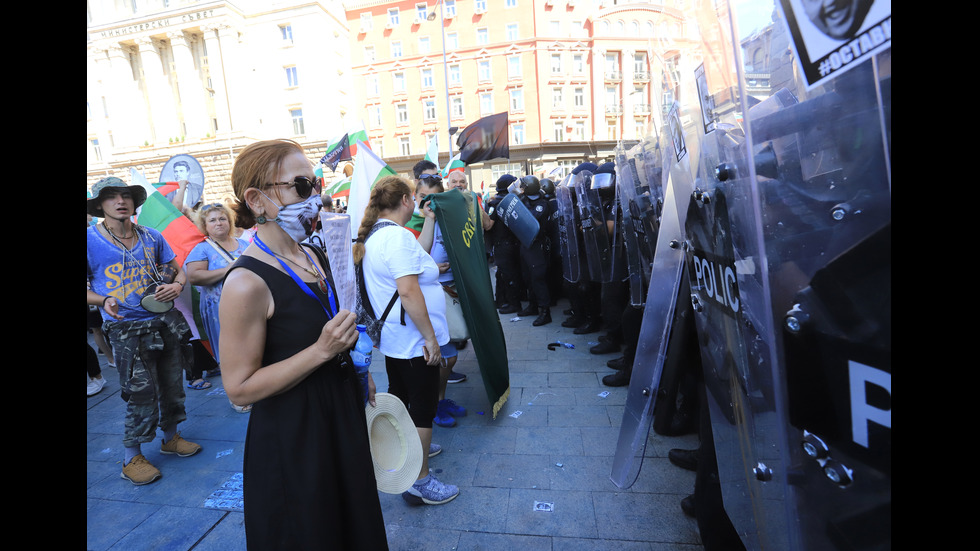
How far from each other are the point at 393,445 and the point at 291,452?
613 millimetres

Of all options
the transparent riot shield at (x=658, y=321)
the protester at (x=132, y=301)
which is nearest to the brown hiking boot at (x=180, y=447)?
the protester at (x=132, y=301)

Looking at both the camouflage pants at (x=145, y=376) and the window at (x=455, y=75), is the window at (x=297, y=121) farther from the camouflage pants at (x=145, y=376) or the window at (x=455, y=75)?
the camouflage pants at (x=145, y=376)

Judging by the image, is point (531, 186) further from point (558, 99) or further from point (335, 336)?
point (558, 99)

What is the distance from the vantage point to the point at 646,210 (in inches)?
126

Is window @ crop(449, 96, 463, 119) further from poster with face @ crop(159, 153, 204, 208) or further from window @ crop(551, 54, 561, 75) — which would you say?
poster with face @ crop(159, 153, 204, 208)

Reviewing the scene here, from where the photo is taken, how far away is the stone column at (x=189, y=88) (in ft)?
99.7

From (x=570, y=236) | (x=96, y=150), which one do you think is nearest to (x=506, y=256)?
(x=570, y=236)

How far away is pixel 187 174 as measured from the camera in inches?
254

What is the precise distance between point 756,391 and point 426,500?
6.85 feet

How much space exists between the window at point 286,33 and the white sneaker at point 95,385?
33.1 meters

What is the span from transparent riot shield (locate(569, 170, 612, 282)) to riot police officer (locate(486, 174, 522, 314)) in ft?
5.79

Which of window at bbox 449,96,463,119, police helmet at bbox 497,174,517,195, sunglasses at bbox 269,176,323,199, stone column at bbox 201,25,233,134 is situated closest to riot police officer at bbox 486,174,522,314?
police helmet at bbox 497,174,517,195

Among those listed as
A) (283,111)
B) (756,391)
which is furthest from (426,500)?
(283,111)

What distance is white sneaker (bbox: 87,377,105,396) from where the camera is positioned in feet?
15.6
